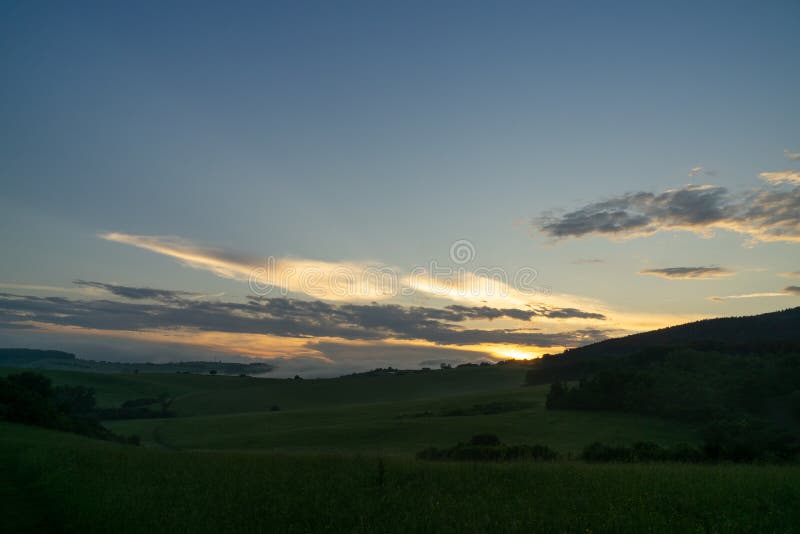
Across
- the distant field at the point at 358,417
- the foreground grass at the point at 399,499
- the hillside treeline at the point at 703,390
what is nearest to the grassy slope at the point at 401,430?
the distant field at the point at 358,417

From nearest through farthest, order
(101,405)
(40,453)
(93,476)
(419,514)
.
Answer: (419,514) < (93,476) < (40,453) < (101,405)

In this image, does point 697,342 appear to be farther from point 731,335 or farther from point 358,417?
point 358,417

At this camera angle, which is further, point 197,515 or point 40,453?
point 40,453

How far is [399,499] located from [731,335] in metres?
114

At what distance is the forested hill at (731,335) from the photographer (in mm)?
91000

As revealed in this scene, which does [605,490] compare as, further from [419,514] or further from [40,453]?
[40,453]

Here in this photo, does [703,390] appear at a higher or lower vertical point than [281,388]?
higher

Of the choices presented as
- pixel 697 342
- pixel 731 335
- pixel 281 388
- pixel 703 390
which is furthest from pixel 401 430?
pixel 281 388

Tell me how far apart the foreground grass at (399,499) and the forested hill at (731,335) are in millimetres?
88651

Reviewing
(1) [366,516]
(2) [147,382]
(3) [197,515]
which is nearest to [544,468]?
(1) [366,516]

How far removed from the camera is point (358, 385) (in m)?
146

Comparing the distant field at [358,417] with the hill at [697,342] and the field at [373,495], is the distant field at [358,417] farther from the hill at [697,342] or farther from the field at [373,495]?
the field at [373,495]

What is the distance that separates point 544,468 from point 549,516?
7042mm

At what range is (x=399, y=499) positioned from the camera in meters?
13.8
